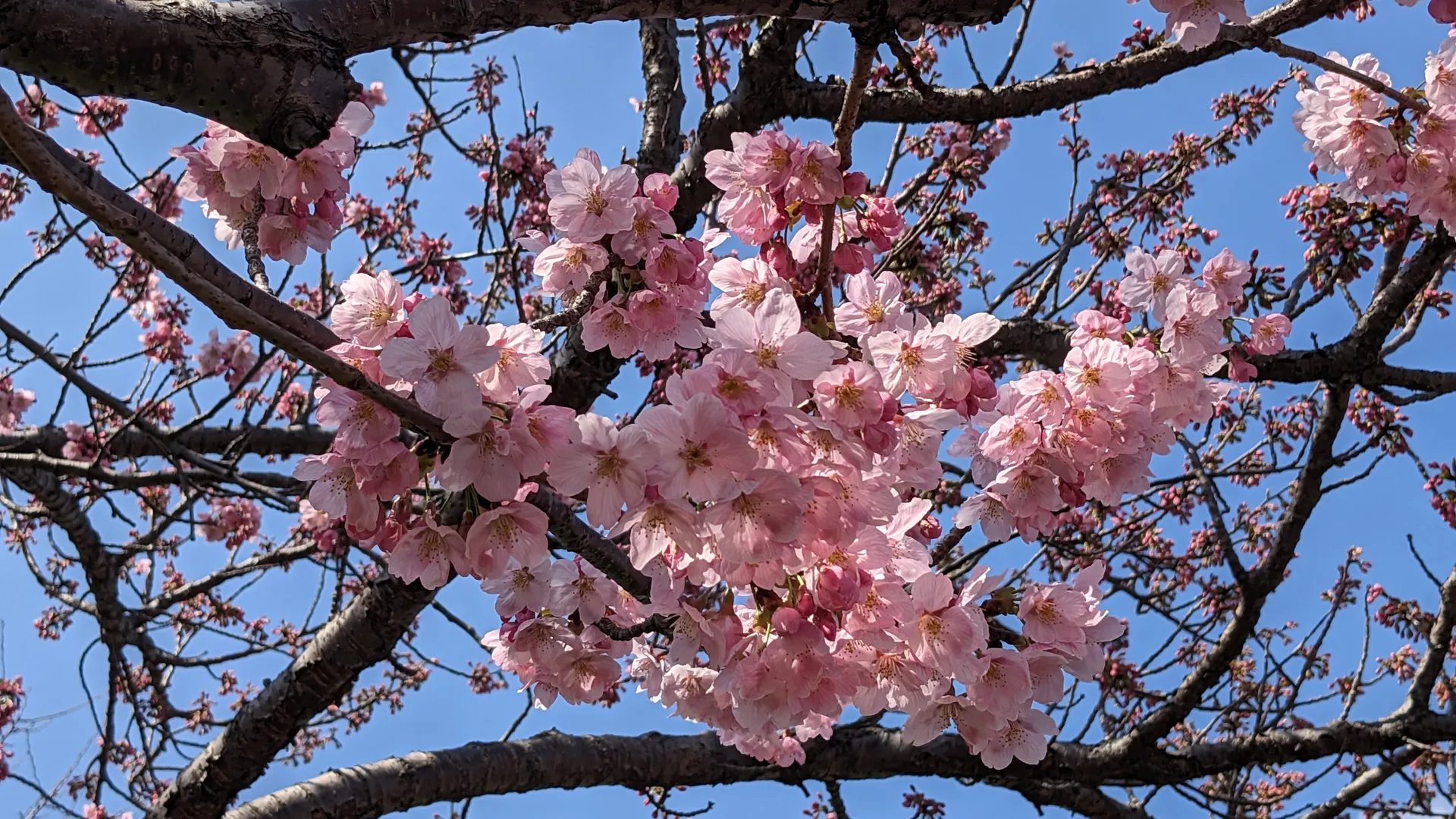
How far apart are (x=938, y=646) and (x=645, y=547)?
0.52 meters

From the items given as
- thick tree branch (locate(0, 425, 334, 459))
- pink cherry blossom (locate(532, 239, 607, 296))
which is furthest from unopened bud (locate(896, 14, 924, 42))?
thick tree branch (locate(0, 425, 334, 459))

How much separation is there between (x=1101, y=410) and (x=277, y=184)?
151 centimetres

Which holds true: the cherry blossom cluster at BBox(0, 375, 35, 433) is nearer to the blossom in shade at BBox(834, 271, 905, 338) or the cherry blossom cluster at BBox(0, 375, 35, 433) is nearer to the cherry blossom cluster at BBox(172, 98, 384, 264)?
the cherry blossom cluster at BBox(172, 98, 384, 264)

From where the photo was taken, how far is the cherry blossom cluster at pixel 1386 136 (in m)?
2.18

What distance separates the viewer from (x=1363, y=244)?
11.9ft

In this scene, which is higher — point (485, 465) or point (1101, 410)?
point (1101, 410)

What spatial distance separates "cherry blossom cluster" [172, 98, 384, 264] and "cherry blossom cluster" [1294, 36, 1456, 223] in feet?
7.52

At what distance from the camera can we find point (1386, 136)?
228 centimetres

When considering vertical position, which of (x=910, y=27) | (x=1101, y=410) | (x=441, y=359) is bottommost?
(x=441, y=359)

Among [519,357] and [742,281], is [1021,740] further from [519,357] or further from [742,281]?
[519,357]

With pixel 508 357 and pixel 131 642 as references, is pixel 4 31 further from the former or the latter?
pixel 131 642

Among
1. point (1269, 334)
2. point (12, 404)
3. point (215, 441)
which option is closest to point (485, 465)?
point (1269, 334)

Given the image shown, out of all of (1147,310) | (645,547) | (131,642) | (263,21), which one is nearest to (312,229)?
(263,21)

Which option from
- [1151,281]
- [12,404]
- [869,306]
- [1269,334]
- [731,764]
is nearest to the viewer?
[869,306]
